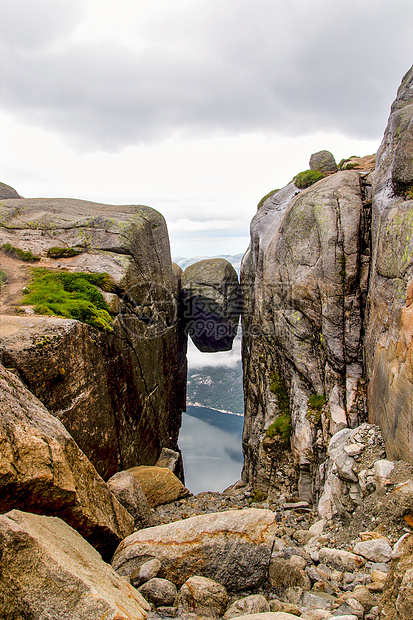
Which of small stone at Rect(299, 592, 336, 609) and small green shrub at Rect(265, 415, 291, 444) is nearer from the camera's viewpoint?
small stone at Rect(299, 592, 336, 609)

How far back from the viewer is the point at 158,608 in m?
5.87

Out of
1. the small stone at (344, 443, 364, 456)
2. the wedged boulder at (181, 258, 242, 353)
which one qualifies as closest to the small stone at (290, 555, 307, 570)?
the small stone at (344, 443, 364, 456)

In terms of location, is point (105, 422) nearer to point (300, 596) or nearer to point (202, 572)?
point (202, 572)

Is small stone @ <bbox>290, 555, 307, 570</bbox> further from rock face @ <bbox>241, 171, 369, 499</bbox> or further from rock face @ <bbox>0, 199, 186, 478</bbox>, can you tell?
rock face @ <bbox>241, 171, 369, 499</bbox>

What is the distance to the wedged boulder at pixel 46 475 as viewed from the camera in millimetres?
5734

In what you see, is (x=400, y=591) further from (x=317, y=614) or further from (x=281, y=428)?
(x=281, y=428)

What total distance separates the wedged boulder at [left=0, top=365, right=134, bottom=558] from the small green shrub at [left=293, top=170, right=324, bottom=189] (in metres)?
24.1

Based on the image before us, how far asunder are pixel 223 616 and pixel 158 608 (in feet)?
3.71

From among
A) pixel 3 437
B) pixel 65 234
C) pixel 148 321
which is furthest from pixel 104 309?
pixel 3 437

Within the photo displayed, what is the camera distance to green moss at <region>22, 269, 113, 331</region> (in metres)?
14.6

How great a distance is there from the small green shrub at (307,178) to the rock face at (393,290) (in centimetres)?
864

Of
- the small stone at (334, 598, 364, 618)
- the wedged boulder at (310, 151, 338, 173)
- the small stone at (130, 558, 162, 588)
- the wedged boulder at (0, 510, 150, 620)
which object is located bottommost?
the small stone at (130, 558, 162, 588)

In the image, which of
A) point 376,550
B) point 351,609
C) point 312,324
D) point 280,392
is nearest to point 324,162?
point 312,324

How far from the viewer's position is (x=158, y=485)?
15727 millimetres
